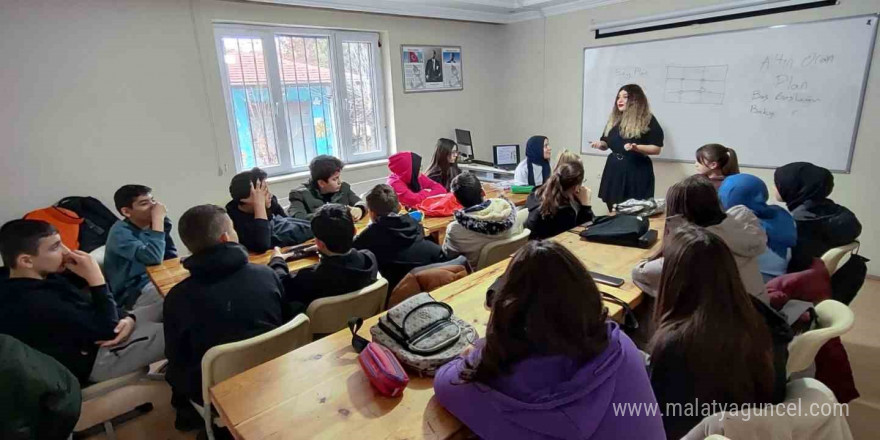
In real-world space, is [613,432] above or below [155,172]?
below

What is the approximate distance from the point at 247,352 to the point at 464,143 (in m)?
3.94

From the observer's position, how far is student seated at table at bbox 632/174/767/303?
1606 millimetres

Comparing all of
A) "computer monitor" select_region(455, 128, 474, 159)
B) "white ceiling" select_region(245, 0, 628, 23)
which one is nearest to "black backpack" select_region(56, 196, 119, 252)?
"white ceiling" select_region(245, 0, 628, 23)

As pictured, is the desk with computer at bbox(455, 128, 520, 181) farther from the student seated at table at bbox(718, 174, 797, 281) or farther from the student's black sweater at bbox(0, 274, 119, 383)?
the student's black sweater at bbox(0, 274, 119, 383)

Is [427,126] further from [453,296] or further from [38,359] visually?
[38,359]

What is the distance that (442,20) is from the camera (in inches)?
192

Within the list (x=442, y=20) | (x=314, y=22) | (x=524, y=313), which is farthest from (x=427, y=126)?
(x=524, y=313)

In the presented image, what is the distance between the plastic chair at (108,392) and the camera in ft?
5.60

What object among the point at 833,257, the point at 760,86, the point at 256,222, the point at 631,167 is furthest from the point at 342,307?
the point at 760,86

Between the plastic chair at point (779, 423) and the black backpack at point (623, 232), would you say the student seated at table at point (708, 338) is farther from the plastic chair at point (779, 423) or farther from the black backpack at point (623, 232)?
the black backpack at point (623, 232)

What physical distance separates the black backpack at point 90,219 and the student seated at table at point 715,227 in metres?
3.32

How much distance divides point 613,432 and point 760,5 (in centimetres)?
393

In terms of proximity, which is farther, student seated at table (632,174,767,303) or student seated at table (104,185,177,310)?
student seated at table (104,185,177,310)

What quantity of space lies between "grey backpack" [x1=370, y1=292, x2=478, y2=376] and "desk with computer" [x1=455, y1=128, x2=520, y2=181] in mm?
3399
